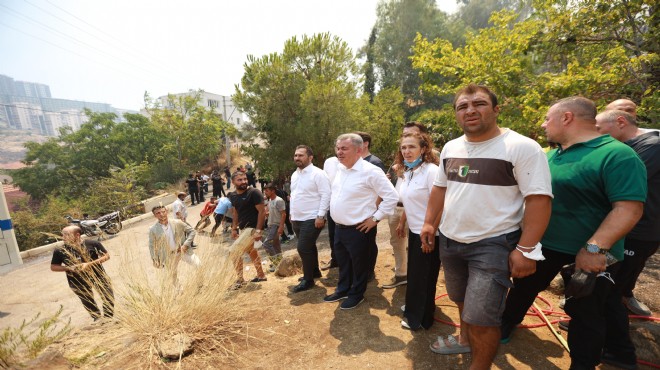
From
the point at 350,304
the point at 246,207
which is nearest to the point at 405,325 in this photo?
the point at 350,304

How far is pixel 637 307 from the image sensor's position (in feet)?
8.57

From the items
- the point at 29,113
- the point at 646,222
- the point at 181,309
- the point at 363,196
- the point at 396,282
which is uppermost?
Answer: the point at 29,113

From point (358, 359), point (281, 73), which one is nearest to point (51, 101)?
point (281, 73)

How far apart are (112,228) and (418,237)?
39.7ft

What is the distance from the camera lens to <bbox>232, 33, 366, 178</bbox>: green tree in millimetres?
10055

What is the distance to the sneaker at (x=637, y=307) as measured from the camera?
258 centimetres

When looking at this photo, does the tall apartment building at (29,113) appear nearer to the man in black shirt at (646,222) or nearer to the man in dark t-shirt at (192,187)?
the man in dark t-shirt at (192,187)

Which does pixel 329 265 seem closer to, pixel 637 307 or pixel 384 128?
pixel 637 307

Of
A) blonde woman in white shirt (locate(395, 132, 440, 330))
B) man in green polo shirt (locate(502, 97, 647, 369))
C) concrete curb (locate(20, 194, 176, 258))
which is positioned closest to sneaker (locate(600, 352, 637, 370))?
man in green polo shirt (locate(502, 97, 647, 369))

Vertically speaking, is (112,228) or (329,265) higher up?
(329,265)

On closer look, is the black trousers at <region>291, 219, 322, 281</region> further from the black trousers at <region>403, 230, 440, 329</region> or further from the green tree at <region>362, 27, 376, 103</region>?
the green tree at <region>362, 27, 376, 103</region>

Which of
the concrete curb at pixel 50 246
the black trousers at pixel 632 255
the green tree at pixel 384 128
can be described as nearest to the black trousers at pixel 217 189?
the concrete curb at pixel 50 246

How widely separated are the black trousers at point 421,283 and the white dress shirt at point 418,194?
0.12 m

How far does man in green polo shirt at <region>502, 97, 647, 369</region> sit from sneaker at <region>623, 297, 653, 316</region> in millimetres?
904
